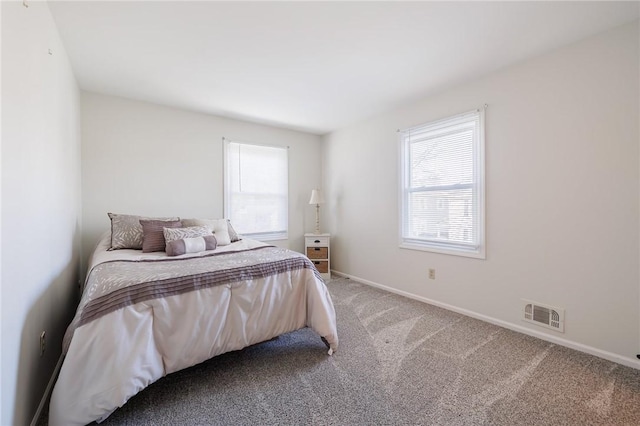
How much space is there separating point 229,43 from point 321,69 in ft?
2.65

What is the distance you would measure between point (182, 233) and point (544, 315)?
10.6 ft

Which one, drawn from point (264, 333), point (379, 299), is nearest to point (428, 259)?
point (379, 299)

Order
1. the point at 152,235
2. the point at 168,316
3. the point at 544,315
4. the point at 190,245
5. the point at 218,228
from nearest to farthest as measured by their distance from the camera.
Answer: the point at 168,316
the point at 544,315
the point at 190,245
the point at 152,235
the point at 218,228

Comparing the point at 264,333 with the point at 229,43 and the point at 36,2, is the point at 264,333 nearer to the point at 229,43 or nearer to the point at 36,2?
the point at 229,43

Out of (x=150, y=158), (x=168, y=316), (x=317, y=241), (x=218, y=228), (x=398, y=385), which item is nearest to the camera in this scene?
(x=168, y=316)

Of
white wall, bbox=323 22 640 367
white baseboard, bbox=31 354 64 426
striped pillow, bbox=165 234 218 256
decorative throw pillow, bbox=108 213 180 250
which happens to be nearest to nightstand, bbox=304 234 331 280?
white wall, bbox=323 22 640 367

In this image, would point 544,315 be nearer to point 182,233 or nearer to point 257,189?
point 182,233

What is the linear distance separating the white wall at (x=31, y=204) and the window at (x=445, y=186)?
10.5 feet

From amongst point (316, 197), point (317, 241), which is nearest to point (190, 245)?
point (317, 241)

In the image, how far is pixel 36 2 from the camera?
151cm

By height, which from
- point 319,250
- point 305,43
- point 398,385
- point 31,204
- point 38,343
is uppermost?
point 305,43

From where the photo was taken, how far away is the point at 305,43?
2.11 metres

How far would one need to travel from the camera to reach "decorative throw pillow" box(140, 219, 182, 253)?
8.21ft

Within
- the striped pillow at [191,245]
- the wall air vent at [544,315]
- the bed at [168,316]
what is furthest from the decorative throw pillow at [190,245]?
the wall air vent at [544,315]
